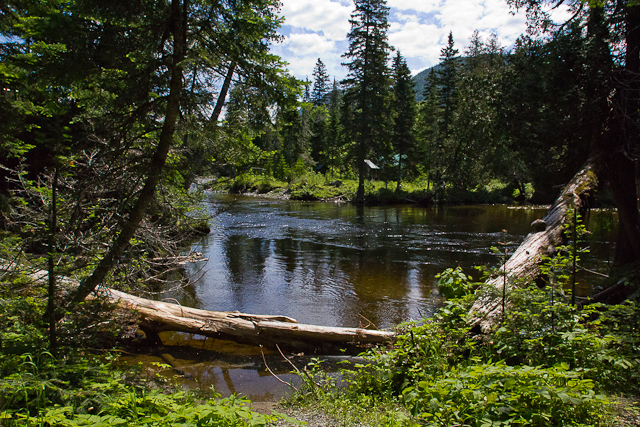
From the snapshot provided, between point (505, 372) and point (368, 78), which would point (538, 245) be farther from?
point (368, 78)

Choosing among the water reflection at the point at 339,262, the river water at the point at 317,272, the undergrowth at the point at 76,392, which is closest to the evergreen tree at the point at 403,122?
the water reflection at the point at 339,262

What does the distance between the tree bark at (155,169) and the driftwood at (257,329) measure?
5.70ft

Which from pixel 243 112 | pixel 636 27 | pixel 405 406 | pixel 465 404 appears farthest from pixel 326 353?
pixel 636 27

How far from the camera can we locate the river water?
600 centimetres

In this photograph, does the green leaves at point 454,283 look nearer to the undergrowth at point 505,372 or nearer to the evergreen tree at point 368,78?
the undergrowth at point 505,372

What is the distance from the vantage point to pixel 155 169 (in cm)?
439

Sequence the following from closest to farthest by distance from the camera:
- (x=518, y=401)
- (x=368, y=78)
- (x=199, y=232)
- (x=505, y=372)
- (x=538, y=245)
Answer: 1. (x=518, y=401)
2. (x=505, y=372)
3. (x=199, y=232)
4. (x=538, y=245)
5. (x=368, y=78)

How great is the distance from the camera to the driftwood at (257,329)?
6.00m

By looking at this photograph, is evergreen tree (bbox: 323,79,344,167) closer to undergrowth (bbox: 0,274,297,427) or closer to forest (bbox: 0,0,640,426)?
forest (bbox: 0,0,640,426)

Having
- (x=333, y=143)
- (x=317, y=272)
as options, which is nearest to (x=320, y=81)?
(x=333, y=143)

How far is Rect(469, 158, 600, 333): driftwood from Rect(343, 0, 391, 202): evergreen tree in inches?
1029

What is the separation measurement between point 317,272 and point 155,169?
7634mm

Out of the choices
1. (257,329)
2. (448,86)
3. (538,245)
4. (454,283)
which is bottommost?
(257,329)

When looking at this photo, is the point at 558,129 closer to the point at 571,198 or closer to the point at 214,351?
the point at 571,198
